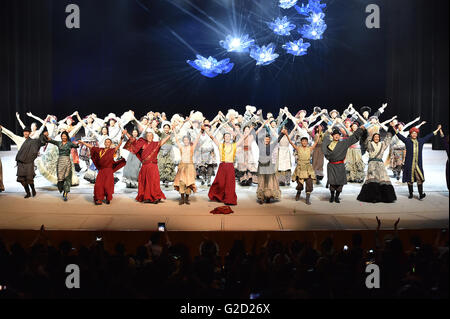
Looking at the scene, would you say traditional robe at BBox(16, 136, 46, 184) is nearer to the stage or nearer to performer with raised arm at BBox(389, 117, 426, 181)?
the stage

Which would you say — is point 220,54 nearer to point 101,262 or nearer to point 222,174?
point 222,174

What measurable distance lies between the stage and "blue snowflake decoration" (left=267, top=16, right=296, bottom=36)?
316 inches

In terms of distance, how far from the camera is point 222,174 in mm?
7410

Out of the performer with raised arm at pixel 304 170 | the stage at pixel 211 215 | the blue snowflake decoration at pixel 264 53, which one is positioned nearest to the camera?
the stage at pixel 211 215

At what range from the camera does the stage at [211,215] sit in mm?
5965

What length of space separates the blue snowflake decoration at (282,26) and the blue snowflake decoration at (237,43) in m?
0.76

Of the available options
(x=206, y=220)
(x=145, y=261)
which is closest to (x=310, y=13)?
(x=206, y=220)

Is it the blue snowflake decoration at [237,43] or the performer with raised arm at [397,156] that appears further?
the blue snowflake decoration at [237,43]

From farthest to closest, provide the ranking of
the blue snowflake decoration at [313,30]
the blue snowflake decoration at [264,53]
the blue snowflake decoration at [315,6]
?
1. the blue snowflake decoration at [264,53]
2. the blue snowflake decoration at [313,30]
3. the blue snowflake decoration at [315,6]

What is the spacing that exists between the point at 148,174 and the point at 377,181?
3387 millimetres

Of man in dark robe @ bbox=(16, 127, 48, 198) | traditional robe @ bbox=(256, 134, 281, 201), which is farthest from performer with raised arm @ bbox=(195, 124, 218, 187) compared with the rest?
man in dark robe @ bbox=(16, 127, 48, 198)

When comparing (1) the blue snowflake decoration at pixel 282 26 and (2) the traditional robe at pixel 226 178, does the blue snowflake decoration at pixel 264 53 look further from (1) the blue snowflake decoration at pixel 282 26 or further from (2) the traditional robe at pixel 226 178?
(2) the traditional robe at pixel 226 178

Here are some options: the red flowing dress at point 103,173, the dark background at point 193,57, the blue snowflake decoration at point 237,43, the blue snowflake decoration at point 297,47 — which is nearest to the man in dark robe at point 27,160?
the red flowing dress at point 103,173

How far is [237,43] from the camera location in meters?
15.4
